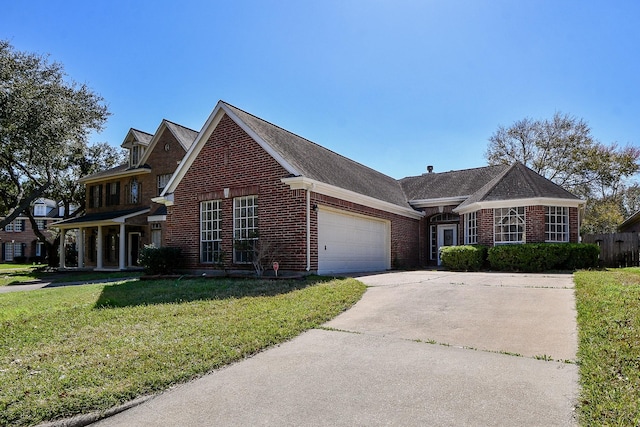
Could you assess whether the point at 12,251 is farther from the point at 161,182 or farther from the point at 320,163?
the point at 320,163

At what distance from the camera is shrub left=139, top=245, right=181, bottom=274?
1471 cm

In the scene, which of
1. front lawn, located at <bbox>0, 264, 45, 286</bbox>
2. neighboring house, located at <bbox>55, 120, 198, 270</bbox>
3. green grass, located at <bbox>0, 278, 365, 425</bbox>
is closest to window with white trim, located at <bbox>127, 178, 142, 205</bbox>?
neighboring house, located at <bbox>55, 120, 198, 270</bbox>

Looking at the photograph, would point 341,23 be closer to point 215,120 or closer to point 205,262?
point 215,120

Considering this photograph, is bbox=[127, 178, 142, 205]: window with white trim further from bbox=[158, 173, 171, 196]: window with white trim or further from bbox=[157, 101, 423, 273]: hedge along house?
bbox=[157, 101, 423, 273]: hedge along house

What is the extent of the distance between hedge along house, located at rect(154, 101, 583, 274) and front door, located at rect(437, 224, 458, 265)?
4.30ft

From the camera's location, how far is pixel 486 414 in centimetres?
359

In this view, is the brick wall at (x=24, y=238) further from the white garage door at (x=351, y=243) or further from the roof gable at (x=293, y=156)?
the white garage door at (x=351, y=243)

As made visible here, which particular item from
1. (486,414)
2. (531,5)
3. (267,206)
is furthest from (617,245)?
(486,414)

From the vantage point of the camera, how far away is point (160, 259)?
14.7 meters

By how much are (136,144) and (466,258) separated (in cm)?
2046

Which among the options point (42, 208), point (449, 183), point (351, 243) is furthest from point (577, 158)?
point (42, 208)

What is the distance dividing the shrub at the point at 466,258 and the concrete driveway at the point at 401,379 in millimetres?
9379

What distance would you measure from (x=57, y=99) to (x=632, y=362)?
23407 millimetres

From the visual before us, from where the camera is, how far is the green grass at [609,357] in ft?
11.4
